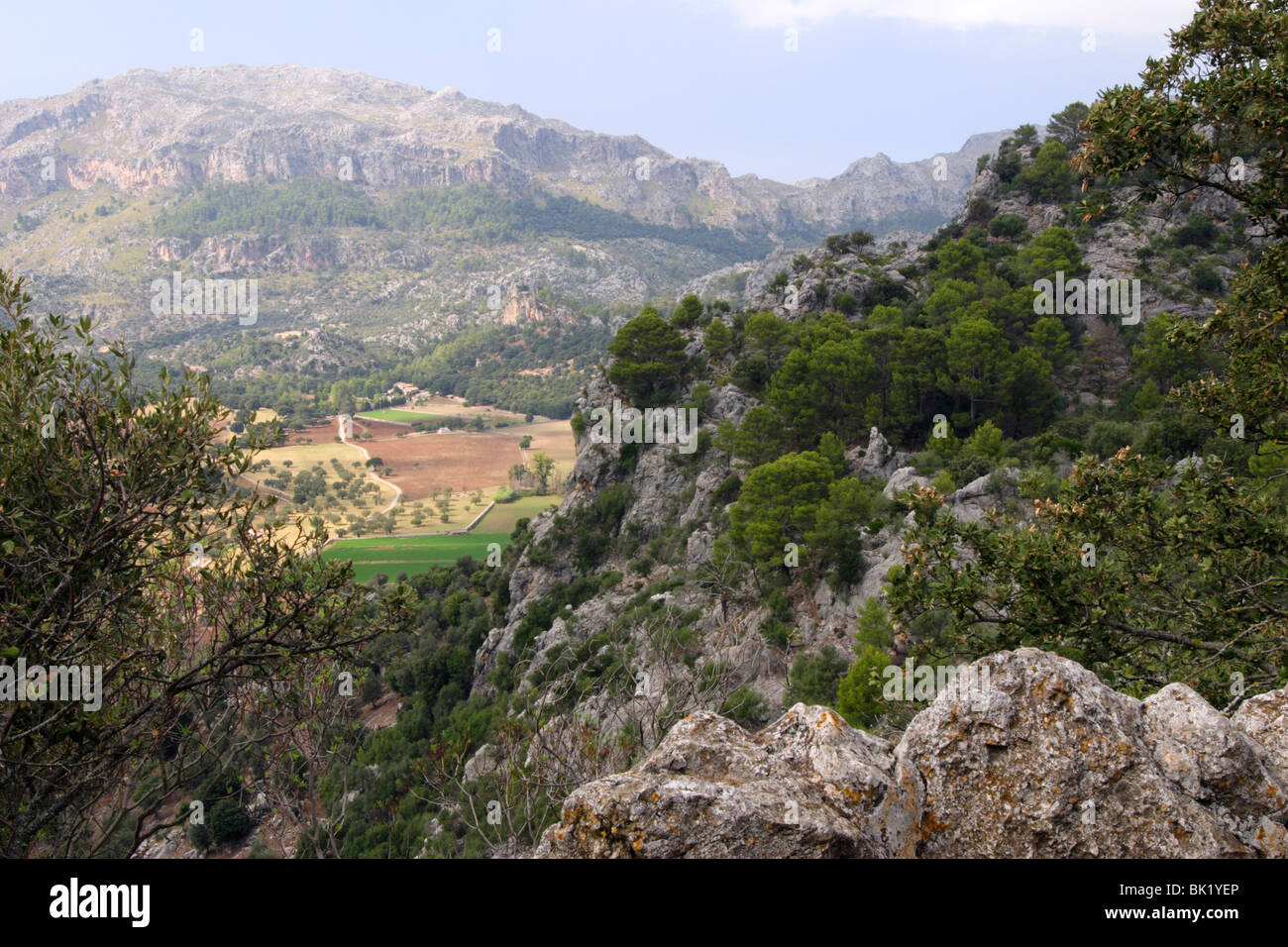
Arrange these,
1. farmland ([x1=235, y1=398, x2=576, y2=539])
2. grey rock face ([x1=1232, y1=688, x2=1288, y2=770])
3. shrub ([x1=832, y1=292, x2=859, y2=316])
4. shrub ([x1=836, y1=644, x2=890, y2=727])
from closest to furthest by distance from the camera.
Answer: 1. grey rock face ([x1=1232, y1=688, x2=1288, y2=770])
2. shrub ([x1=836, y1=644, x2=890, y2=727])
3. shrub ([x1=832, y1=292, x2=859, y2=316])
4. farmland ([x1=235, y1=398, x2=576, y2=539])

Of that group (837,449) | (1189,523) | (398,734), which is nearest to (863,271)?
(837,449)

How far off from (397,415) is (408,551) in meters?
62.6

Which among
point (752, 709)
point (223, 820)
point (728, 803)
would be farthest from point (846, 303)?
point (728, 803)

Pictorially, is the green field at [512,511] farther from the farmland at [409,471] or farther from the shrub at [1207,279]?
the shrub at [1207,279]

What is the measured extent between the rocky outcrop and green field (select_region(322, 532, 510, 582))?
57549mm

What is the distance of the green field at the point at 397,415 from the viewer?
12238cm

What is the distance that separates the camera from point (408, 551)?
6912 cm

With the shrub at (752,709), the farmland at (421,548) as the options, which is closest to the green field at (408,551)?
the farmland at (421,548)

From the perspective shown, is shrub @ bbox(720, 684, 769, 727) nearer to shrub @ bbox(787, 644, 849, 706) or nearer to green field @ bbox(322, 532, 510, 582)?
shrub @ bbox(787, 644, 849, 706)

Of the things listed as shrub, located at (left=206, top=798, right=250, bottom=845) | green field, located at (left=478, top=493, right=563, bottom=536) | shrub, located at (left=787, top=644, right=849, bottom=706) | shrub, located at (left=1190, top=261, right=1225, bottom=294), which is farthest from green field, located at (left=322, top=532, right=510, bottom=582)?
shrub, located at (left=1190, top=261, right=1225, bottom=294)

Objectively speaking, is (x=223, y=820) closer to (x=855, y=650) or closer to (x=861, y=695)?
(x=855, y=650)

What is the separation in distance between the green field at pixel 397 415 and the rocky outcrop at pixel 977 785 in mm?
124550

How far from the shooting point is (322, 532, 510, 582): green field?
205 feet
